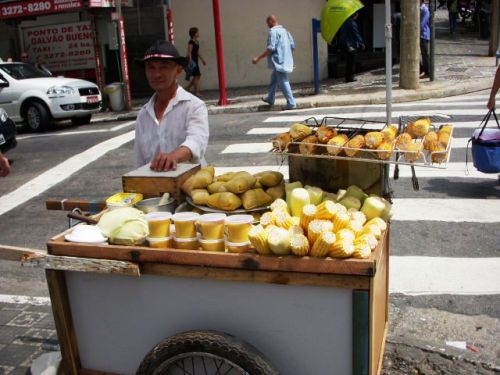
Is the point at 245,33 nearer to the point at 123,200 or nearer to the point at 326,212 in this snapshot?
the point at 123,200

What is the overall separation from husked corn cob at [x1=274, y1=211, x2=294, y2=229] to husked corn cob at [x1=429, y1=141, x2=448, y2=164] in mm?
781

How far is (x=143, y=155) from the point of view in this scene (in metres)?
4.09

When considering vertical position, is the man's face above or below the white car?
above

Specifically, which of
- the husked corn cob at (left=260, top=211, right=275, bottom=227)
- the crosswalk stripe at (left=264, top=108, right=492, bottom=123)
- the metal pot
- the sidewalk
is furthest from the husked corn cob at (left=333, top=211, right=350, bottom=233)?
the sidewalk

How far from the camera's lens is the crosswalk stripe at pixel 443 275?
468cm

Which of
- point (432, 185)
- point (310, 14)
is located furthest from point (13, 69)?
point (432, 185)

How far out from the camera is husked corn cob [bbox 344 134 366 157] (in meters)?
2.90

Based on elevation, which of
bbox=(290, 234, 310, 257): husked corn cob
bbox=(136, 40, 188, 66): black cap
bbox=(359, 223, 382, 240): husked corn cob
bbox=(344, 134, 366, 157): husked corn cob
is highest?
bbox=(136, 40, 188, 66): black cap

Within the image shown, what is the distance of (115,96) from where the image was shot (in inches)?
651

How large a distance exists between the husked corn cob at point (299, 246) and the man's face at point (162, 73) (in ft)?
5.84

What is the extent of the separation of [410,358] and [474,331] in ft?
2.35

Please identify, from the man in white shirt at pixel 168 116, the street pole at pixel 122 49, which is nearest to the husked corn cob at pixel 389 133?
the man in white shirt at pixel 168 116

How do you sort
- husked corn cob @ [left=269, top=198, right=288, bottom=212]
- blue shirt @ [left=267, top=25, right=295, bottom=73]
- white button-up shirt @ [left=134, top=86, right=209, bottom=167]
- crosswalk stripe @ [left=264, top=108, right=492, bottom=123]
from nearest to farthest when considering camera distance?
husked corn cob @ [left=269, top=198, right=288, bottom=212], white button-up shirt @ [left=134, top=86, right=209, bottom=167], crosswalk stripe @ [left=264, top=108, right=492, bottom=123], blue shirt @ [left=267, top=25, right=295, bottom=73]

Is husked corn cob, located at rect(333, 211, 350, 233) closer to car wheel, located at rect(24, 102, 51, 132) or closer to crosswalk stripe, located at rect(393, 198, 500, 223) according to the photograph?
crosswalk stripe, located at rect(393, 198, 500, 223)
